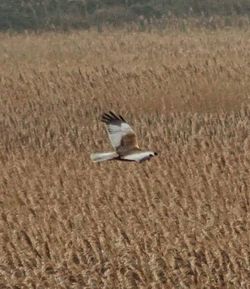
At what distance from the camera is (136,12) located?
2153 cm

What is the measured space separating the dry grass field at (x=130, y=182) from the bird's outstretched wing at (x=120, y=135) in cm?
71

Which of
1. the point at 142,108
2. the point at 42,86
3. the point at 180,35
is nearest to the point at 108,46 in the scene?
the point at 180,35

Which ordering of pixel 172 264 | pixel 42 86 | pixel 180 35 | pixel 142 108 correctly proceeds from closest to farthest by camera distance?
pixel 172 264
pixel 142 108
pixel 42 86
pixel 180 35

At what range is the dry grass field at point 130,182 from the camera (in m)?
4.17

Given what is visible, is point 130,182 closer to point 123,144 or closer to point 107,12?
point 123,144

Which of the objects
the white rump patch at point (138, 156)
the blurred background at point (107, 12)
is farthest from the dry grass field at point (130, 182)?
the blurred background at point (107, 12)

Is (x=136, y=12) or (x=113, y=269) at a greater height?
(x=136, y=12)

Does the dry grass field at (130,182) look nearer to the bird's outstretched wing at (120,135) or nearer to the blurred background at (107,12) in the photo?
the bird's outstretched wing at (120,135)

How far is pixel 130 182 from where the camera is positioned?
534cm

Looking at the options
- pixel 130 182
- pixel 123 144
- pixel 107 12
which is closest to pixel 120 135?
pixel 123 144

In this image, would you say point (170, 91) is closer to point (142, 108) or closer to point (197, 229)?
point (142, 108)

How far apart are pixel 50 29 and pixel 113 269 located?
14592mm

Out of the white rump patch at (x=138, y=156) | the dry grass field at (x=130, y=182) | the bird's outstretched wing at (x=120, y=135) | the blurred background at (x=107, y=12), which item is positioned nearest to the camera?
the white rump patch at (x=138, y=156)

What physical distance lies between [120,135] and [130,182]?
1.40 metres
